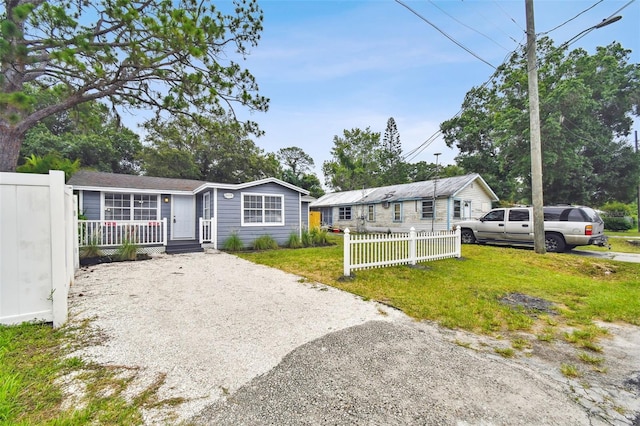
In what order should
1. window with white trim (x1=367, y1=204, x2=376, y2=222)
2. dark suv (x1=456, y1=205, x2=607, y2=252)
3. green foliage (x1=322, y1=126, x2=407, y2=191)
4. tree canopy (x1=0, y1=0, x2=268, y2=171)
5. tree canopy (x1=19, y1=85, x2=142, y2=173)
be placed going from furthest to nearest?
green foliage (x1=322, y1=126, x2=407, y2=191), window with white trim (x1=367, y1=204, x2=376, y2=222), tree canopy (x1=19, y1=85, x2=142, y2=173), dark suv (x1=456, y1=205, x2=607, y2=252), tree canopy (x1=0, y1=0, x2=268, y2=171)

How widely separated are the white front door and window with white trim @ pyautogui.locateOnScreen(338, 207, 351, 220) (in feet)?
42.4

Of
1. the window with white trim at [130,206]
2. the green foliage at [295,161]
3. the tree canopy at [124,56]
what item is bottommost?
the window with white trim at [130,206]

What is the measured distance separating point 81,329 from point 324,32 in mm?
11192

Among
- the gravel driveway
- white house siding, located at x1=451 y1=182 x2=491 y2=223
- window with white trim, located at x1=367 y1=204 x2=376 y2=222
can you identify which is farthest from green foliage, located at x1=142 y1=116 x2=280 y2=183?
the gravel driveway

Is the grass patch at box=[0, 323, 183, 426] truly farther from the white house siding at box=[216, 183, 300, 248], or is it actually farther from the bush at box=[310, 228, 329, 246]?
the bush at box=[310, 228, 329, 246]

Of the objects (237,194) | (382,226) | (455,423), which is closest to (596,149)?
(382,226)

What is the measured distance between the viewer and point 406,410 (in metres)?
1.96

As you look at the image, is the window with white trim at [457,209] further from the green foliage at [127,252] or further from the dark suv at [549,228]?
the green foliage at [127,252]

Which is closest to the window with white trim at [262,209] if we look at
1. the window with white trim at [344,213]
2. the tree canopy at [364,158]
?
the window with white trim at [344,213]

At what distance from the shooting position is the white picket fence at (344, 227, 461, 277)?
647 cm

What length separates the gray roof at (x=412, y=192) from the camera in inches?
642

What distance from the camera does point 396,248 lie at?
710cm

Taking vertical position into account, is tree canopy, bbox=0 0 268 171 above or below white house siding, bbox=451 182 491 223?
above

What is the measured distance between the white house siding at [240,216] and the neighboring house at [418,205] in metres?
7.70
